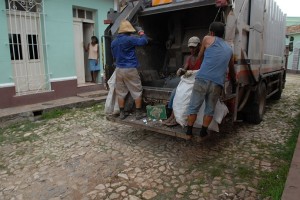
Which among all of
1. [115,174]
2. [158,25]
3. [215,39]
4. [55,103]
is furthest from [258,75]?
[55,103]

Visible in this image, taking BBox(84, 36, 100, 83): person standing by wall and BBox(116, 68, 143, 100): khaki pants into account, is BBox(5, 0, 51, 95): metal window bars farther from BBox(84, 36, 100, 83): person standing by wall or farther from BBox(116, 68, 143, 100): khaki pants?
BBox(116, 68, 143, 100): khaki pants

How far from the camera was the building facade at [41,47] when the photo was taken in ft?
18.7

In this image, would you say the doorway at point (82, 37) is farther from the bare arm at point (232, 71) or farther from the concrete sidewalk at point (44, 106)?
the bare arm at point (232, 71)

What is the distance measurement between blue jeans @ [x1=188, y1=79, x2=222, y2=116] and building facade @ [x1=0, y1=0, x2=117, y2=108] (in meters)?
4.44

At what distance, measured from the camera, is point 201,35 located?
5.15m

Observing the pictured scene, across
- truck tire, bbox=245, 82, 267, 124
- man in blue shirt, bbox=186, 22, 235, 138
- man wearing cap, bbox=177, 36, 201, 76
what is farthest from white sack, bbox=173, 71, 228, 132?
truck tire, bbox=245, 82, 267, 124

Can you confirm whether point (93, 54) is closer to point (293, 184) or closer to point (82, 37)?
point (82, 37)

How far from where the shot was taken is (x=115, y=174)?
315 centimetres

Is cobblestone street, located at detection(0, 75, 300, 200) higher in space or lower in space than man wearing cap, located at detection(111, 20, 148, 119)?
lower

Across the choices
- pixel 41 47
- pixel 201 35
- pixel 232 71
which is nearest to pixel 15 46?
pixel 41 47

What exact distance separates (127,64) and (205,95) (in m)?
1.38

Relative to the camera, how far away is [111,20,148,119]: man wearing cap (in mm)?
3822

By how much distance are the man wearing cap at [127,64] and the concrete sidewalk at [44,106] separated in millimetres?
2502

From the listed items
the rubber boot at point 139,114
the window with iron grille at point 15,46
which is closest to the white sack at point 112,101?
the rubber boot at point 139,114
